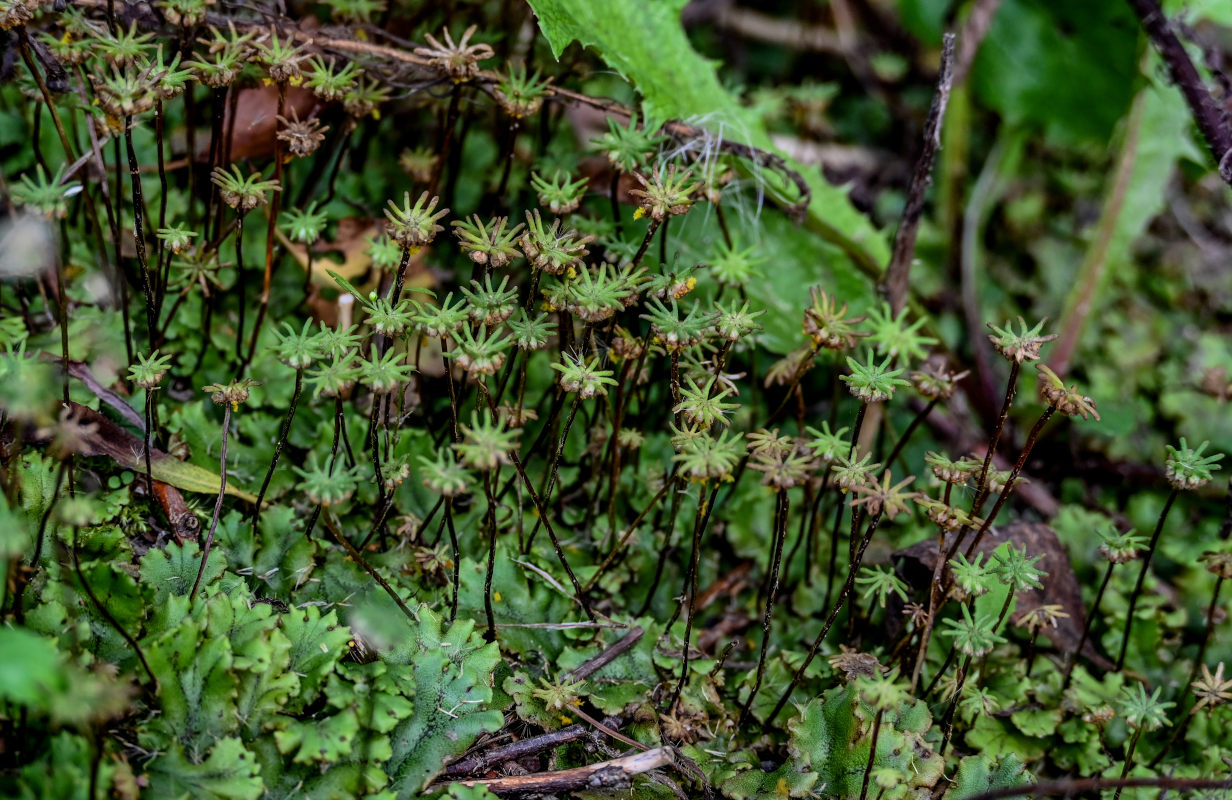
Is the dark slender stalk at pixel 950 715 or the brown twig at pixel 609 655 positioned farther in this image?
the brown twig at pixel 609 655

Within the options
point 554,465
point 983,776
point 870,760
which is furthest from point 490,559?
point 983,776

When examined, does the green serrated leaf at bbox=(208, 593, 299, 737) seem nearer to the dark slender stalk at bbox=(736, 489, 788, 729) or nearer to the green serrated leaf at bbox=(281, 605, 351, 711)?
the green serrated leaf at bbox=(281, 605, 351, 711)

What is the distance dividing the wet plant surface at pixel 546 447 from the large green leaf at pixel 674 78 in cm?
2

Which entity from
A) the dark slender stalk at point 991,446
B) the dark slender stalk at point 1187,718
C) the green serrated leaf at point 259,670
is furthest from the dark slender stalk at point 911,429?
the green serrated leaf at point 259,670

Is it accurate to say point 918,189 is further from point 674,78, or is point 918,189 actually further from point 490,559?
point 490,559

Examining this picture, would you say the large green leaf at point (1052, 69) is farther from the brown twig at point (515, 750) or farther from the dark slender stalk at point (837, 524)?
the brown twig at point (515, 750)

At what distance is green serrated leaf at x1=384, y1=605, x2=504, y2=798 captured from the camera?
198 cm

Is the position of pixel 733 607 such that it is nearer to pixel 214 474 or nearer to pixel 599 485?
pixel 599 485

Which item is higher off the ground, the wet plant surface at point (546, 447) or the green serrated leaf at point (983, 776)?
the wet plant surface at point (546, 447)

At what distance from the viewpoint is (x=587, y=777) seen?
203 cm

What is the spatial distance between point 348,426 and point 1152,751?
239 centimetres

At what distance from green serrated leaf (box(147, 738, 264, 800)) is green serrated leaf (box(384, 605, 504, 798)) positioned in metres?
0.30

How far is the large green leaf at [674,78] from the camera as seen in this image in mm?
2637

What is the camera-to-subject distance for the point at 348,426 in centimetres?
261
